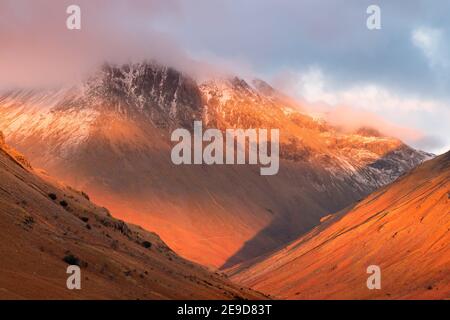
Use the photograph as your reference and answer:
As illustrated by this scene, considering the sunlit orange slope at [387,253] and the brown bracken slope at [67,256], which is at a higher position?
the sunlit orange slope at [387,253]

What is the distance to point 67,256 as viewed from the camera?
40.3 m

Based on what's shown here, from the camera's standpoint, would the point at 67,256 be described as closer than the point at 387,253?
Yes

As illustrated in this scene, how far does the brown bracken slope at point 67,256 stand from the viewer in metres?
35.2

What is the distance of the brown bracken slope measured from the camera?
35156mm

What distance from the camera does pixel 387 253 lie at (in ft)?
271

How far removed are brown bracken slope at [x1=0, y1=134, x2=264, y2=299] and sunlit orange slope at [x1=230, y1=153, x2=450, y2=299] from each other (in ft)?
62.0

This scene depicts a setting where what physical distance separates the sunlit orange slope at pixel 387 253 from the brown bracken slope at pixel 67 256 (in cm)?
1891

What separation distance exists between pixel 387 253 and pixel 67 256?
5058 centimetres

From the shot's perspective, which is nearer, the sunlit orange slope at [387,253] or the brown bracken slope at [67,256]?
the brown bracken slope at [67,256]

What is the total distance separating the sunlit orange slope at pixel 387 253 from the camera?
71062mm

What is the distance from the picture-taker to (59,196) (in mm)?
62219

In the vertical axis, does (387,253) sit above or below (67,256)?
above

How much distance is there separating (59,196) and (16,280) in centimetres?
2928

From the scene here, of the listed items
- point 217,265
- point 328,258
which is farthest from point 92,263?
point 217,265
